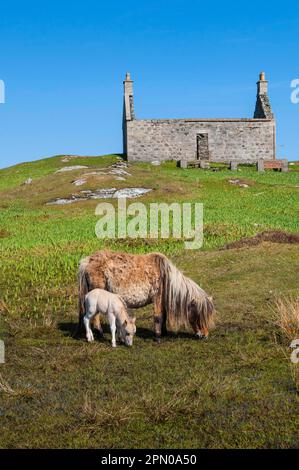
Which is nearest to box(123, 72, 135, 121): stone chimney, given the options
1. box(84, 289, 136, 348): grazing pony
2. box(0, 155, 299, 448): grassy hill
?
box(0, 155, 299, 448): grassy hill

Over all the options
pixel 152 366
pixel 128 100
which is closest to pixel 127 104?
pixel 128 100

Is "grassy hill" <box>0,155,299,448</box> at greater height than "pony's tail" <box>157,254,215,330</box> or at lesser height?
lesser

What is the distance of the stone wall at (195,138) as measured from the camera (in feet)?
218

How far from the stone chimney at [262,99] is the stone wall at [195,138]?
2934 millimetres

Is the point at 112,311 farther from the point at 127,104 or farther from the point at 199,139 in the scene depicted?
the point at 127,104

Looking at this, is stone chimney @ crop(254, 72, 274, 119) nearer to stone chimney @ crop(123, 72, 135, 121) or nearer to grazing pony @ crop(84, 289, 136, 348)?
stone chimney @ crop(123, 72, 135, 121)

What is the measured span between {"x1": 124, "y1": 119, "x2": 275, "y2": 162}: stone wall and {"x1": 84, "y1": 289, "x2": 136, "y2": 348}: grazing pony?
182 ft

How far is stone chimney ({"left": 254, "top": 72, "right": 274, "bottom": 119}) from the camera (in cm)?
7056

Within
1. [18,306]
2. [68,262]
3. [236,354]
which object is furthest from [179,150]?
[236,354]

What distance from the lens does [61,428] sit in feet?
25.8

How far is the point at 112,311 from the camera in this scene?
38.8 feet

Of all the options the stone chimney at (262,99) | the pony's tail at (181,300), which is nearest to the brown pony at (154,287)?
the pony's tail at (181,300)

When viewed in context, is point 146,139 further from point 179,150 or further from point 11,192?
point 11,192

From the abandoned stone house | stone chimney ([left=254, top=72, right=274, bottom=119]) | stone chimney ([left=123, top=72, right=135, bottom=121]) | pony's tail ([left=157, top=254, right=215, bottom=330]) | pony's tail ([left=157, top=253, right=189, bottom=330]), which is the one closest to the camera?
pony's tail ([left=157, top=254, right=215, bottom=330])
